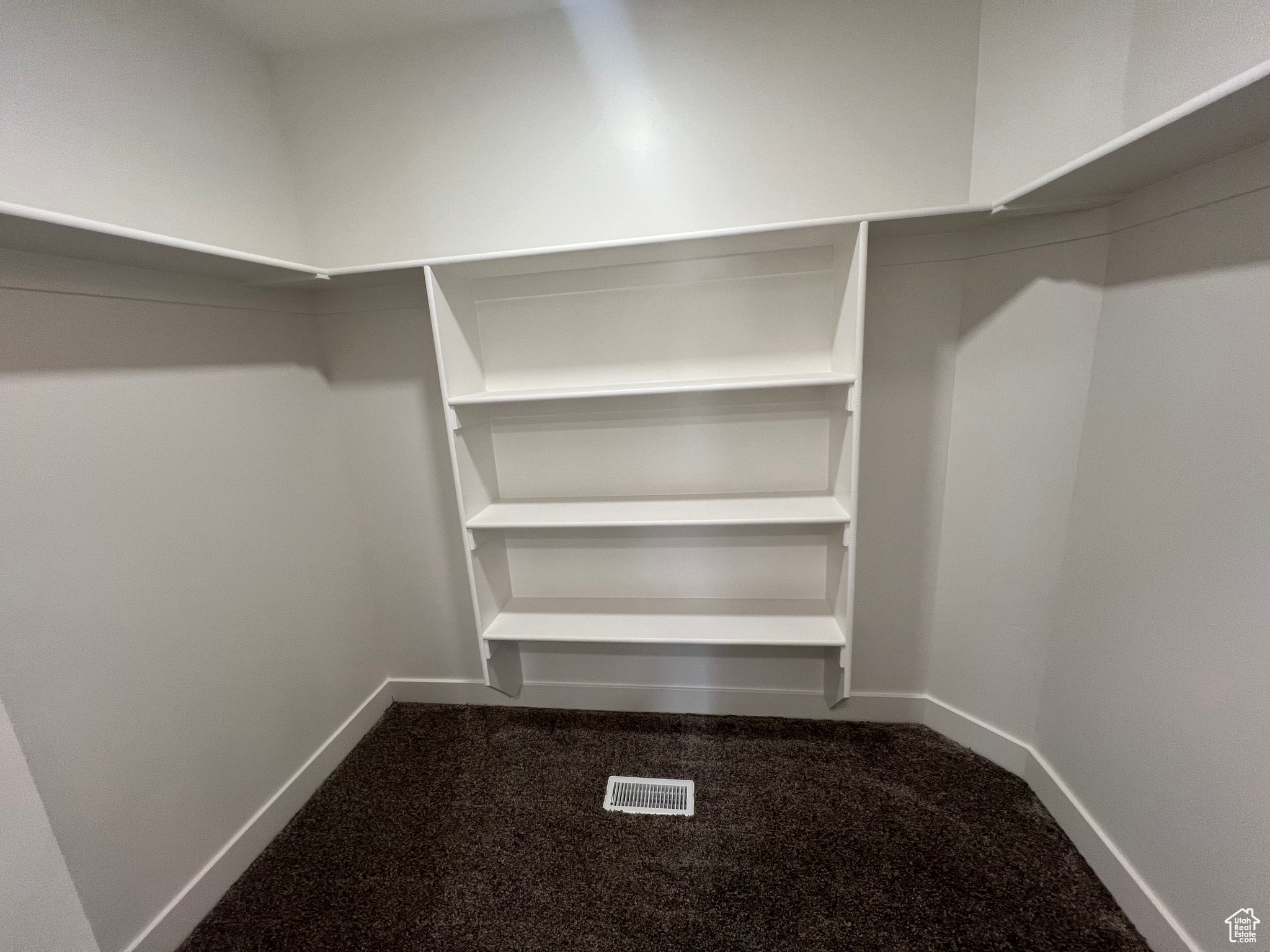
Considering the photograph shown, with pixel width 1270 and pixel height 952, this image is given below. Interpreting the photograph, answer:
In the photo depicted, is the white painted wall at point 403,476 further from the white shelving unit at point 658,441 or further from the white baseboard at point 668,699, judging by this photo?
the white shelving unit at point 658,441

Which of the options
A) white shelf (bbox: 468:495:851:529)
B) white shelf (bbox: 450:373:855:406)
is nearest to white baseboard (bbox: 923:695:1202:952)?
white shelf (bbox: 468:495:851:529)

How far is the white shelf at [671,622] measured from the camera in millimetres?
1740

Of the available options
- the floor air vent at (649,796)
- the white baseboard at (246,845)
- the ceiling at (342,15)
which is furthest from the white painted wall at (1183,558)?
the white baseboard at (246,845)

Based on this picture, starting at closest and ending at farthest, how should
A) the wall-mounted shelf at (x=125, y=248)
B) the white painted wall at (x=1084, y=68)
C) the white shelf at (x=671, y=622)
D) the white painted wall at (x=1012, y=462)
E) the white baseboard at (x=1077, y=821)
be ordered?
the wall-mounted shelf at (x=125, y=248) < the white painted wall at (x=1084, y=68) < the white baseboard at (x=1077, y=821) < the white painted wall at (x=1012, y=462) < the white shelf at (x=671, y=622)

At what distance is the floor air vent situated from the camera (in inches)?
65.8

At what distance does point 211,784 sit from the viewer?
1476mm

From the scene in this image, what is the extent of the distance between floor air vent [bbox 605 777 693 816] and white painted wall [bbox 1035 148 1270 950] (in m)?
1.18

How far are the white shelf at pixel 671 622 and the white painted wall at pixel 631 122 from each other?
138 cm

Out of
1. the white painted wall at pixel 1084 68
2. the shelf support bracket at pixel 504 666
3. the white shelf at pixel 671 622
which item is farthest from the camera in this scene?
the shelf support bracket at pixel 504 666

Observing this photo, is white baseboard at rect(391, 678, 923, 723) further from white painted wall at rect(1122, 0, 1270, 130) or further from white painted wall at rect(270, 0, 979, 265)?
white painted wall at rect(1122, 0, 1270, 130)

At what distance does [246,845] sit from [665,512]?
1693 mm

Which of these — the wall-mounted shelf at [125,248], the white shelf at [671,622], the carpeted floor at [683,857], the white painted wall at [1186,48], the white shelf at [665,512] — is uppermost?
the white painted wall at [1186,48]

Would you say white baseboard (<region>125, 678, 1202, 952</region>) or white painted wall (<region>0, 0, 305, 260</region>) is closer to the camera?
white painted wall (<region>0, 0, 305, 260</region>)

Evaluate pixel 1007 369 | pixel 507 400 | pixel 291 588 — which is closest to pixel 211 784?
pixel 291 588
